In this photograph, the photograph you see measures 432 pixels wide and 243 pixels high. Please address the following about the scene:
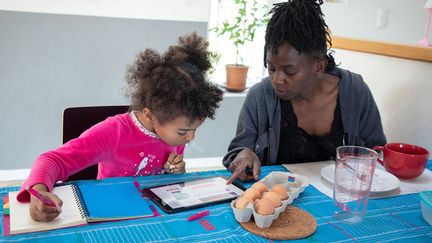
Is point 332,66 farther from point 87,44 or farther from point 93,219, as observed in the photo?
point 87,44

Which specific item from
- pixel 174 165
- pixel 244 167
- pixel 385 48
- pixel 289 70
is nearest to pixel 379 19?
pixel 385 48

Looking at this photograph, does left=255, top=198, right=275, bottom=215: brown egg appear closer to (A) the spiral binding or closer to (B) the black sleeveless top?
(A) the spiral binding

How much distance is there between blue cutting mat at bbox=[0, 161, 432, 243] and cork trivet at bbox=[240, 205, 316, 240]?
0.02 m

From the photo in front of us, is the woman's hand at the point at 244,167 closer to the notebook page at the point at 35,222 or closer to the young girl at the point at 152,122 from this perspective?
the young girl at the point at 152,122

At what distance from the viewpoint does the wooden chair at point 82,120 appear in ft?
4.89

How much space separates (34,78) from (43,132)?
35 centimetres

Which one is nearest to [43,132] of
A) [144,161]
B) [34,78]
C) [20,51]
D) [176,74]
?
[34,78]

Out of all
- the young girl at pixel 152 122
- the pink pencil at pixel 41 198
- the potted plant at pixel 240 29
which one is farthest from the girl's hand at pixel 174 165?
the potted plant at pixel 240 29

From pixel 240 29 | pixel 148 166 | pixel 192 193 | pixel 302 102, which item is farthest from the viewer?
pixel 240 29

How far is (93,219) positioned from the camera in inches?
36.9

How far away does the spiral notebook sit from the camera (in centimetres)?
90

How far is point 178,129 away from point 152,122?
0.12 meters

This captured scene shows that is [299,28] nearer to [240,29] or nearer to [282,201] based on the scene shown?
[282,201]

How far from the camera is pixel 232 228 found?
3.16 feet
